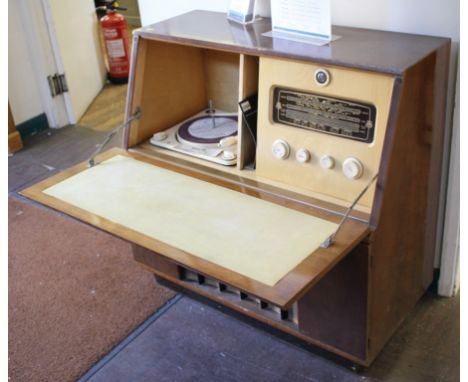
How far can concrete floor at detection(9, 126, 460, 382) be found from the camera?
62.2 inches

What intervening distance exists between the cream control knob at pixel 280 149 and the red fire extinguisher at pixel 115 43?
2.28 metres

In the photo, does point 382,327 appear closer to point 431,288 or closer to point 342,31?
point 431,288

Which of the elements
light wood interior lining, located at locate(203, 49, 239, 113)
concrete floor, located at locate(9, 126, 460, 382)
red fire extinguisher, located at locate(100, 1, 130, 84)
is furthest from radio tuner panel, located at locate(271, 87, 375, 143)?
red fire extinguisher, located at locate(100, 1, 130, 84)

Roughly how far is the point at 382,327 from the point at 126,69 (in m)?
2.51

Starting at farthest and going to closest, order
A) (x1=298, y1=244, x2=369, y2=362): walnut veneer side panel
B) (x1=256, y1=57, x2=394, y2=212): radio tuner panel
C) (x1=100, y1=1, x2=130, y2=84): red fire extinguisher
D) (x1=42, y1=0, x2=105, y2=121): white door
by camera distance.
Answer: (x1=100, y1=1, x2=130, y2=84): red fire extinguisher, (x1=42, y1=0, x2=105, y2=121): white door, (x1=298, y1=244, x2=369, y2=362): walnut veneer side panel, (x1=256, y1=57, x2=394, y2=212): radio tuner panel

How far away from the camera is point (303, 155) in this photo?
1.38m

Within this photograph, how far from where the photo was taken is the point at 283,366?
5.28ft

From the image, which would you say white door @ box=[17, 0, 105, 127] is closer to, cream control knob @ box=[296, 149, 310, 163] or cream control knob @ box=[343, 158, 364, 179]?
cream control knob @ box=[296, 149, 310, 163]

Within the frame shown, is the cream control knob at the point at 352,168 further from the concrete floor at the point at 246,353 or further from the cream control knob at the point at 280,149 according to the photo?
the concrete floor at the point at 246,353

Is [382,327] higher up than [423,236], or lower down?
lower down

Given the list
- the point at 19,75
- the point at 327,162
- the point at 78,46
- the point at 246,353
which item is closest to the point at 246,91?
the point at 327,162

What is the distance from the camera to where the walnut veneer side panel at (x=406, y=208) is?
1250mm
